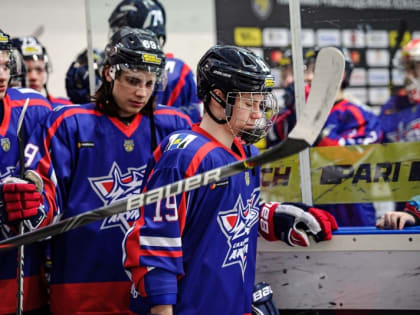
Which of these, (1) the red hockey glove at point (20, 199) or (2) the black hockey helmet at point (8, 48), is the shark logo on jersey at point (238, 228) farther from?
(2) the black hockey helmet at point (8, 48)

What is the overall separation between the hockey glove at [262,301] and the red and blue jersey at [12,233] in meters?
0.77

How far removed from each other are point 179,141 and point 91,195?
1.90ft

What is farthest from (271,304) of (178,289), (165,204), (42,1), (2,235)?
(42,1)

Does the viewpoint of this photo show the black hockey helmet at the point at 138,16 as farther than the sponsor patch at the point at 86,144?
Yes

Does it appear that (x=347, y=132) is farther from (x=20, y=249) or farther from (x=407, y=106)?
(x=20, y=249)

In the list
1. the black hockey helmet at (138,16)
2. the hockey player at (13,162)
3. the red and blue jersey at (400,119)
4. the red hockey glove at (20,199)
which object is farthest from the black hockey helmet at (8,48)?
the red and blue jersey at (400,119)

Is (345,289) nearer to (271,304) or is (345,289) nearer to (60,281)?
(271,304)

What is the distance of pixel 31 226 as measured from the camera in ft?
7.28

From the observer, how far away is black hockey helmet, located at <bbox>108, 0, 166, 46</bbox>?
3.09 meters

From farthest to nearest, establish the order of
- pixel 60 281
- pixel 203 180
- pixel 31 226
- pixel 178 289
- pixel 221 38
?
1. pixel 221 38
2. pixel 60 281
3. pixel 31 226
4. pixel 178 289
5. pixel 203 180

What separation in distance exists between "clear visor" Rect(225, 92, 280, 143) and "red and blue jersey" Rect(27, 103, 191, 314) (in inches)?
21.8

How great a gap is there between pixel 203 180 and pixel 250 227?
38 cm

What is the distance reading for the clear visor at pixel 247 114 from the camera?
1960 mm

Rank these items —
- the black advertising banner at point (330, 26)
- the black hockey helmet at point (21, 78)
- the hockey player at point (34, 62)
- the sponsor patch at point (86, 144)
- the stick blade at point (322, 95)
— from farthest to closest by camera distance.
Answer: the hockey player at point (34, 62) → the black hockey helmet at point (21, 78) → the black advertising banner at point (330, 26) → the sponsor patch at point (86, 144) → the stick blade at point (322, 95)
